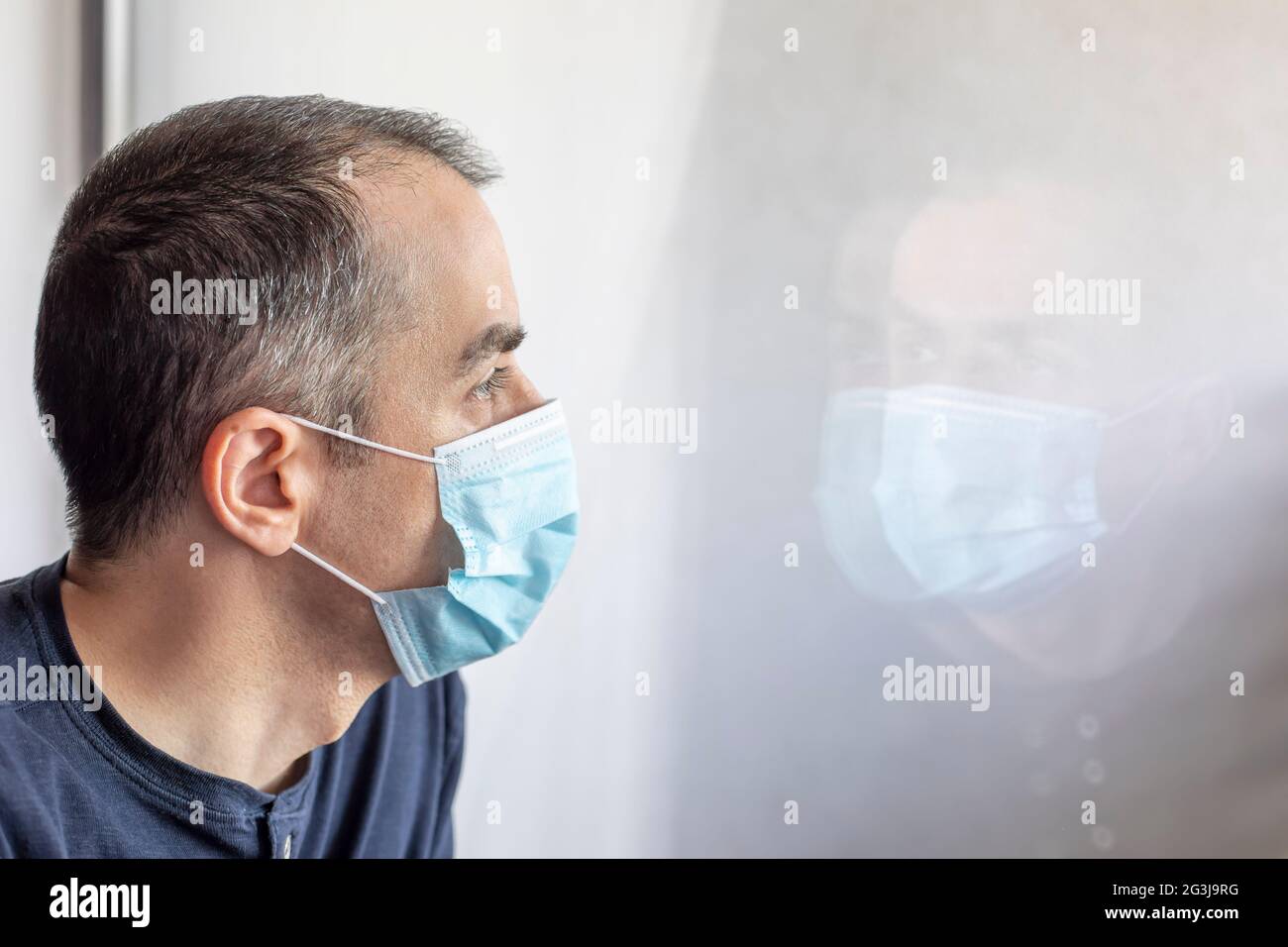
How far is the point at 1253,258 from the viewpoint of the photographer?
49.9 inches

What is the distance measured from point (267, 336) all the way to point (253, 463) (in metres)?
0.11

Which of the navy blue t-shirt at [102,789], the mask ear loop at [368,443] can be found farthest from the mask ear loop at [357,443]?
Result: the navy blue t-shirt at [102,789]

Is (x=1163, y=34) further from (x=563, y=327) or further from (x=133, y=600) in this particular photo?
(x=133, y=600)

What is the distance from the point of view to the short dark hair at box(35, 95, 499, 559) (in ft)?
2.90

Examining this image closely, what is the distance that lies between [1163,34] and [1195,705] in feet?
2.77

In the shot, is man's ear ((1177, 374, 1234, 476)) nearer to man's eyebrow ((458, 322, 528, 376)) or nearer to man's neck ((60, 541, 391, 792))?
man's eyebrow ((458, 322, 528, 376))

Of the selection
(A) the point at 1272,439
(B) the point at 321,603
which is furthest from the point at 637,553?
(A) the point at 1272,439

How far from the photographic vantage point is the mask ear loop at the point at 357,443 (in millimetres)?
919

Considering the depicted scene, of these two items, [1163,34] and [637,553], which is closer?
[1163,34]

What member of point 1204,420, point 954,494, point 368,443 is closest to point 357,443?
point 368,443

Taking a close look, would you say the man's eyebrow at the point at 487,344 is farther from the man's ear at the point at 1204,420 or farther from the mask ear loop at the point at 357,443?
the man's ear at the point at 1204,420

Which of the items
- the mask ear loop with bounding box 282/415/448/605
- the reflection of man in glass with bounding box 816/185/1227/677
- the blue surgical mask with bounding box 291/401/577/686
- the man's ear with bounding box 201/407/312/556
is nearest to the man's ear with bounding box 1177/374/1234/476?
the reflection of man in glass with bounding box 816/185/1227/677
